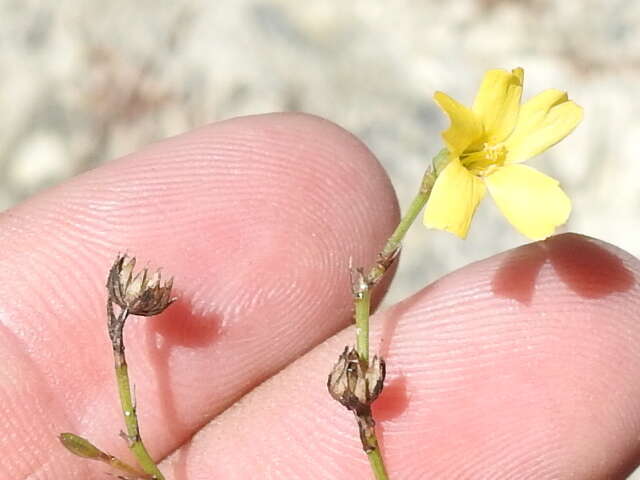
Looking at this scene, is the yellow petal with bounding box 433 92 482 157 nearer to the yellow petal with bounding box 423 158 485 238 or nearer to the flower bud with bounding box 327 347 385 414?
the yellow petal with bounding box 423 158 485 238

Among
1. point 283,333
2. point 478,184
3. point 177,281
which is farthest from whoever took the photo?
point 283,333

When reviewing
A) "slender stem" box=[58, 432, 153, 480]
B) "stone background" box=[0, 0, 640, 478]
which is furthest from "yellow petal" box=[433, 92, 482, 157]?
"stone background" box=[0, 0, 640, 478]

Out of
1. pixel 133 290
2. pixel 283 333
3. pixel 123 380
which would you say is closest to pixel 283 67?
pixel 283 333

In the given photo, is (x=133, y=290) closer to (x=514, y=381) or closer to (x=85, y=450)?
(x=85, y=450)

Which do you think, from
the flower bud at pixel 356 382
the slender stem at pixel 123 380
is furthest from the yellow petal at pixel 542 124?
the slender stem at pixel 123 380

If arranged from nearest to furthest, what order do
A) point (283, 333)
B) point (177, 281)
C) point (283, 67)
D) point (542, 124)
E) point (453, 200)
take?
1. point (453, 200)
2. point (542, 124)
3. point (177, 281)
4. point (283, 333)
5. point (283, 67)

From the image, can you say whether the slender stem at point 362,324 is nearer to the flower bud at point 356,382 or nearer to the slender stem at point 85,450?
the flower bud at point 356,382

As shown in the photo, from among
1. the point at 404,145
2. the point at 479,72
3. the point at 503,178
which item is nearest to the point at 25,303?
the point at 503,178
